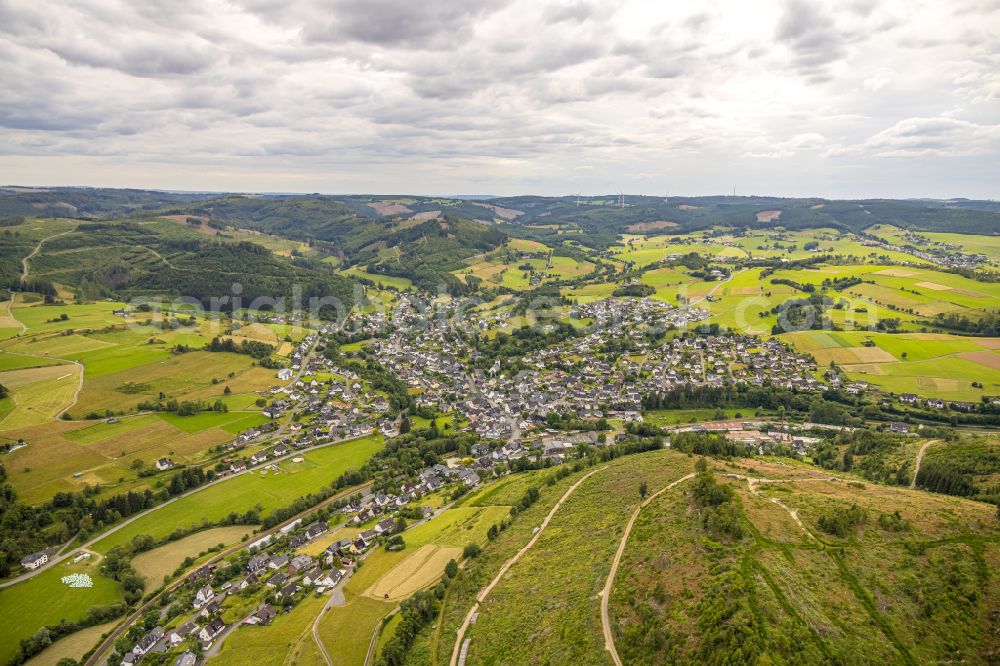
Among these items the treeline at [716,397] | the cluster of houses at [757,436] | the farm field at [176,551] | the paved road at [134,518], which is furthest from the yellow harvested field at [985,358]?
the farm field at [176,551]

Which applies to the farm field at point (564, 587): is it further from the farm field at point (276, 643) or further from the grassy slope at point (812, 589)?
the farm field at point (276, 643)

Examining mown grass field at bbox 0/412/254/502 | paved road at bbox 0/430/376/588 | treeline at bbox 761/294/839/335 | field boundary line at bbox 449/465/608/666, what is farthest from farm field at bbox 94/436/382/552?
treeline at bbox 761/294/839/335

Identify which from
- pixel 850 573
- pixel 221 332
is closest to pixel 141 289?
pixel 221 332

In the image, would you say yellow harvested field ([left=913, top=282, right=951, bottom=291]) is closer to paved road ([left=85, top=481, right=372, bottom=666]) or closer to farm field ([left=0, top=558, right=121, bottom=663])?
paved road ([left=85, top=481, right=372, bottom=666])

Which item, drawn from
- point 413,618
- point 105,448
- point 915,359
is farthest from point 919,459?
point 105,448

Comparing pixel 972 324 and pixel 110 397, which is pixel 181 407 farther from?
pixel 972 324

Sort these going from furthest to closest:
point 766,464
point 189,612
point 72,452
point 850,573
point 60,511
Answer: point 72,452 < point 60,511 < point 766,464 < point 189,612 < point 850,573

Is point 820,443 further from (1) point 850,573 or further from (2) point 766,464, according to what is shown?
(1) point 850,573
